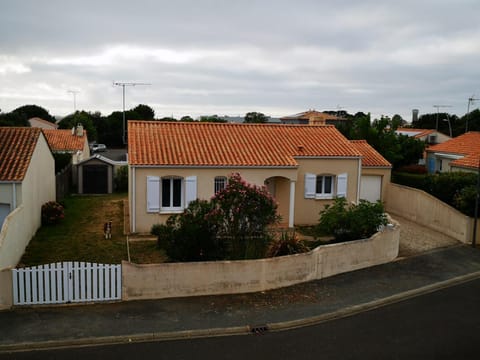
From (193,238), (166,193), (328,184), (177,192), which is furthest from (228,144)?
(193,238)

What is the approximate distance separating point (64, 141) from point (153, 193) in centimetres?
2424

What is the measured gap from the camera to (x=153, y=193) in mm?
19406

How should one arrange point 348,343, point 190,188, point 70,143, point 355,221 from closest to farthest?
point 348,343 < point 355,221 < point 190,188 < point 70,143

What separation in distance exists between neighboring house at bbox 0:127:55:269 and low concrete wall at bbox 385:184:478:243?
1708cm

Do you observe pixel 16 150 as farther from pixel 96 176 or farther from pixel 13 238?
pixel 96 176

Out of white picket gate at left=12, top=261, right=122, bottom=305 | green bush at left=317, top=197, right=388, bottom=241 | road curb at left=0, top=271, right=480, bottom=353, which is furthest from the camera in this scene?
green bush at left=317, top=197, right=388, bottom=241

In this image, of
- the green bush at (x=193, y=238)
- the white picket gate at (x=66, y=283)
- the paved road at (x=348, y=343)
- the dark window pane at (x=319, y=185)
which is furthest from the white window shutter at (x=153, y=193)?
the paved road at (x=348, y=343)

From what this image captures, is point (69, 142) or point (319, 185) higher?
point (69, 142)

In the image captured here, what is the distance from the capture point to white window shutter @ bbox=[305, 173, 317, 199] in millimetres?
21933

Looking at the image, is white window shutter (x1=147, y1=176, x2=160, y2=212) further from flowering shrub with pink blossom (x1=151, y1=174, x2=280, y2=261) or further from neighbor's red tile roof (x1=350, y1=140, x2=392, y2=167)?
Result: neighbor's red tile roof (x1=350, y1=140, x2=392, y2=167)

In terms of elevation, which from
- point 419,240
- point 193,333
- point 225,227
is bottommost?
point 193,333

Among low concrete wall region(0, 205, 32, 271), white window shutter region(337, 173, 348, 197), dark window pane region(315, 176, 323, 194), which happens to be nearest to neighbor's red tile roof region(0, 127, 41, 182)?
low concrete wall region(0, 205, 32, 271)

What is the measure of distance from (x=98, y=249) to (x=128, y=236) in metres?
2.29

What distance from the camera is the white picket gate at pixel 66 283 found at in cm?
1168
